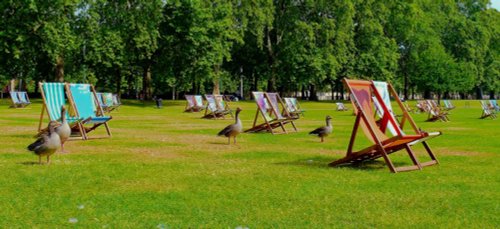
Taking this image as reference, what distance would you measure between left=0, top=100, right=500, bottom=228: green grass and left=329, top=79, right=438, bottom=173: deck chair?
0.68 feet

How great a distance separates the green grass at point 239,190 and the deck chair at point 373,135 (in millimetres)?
208

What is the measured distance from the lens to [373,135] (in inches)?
357

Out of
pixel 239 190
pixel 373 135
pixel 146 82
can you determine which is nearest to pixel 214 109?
pixel 373 135

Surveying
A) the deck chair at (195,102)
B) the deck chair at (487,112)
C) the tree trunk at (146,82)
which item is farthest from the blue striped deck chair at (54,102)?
the tree trunk at (146,82)

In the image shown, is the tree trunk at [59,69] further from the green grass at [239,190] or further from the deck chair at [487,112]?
the green grass at [239,190]

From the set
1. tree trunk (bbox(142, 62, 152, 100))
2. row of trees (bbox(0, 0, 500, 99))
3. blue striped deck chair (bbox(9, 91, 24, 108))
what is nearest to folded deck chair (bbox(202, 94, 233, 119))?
row of trees (bbox(0, 0, 500, 99))

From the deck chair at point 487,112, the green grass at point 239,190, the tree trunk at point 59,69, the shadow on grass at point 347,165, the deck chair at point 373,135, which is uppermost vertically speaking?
the tree trunk at point 59,69

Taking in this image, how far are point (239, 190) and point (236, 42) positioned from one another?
2034 inches

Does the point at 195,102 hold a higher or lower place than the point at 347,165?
lower

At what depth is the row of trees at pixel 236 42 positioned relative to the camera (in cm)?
4325

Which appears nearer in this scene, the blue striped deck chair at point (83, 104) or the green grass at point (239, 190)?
the green grass at point (239, 190)

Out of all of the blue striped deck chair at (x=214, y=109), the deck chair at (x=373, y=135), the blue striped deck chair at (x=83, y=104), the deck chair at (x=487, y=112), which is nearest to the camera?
the deck chair at (x=373, y=135)

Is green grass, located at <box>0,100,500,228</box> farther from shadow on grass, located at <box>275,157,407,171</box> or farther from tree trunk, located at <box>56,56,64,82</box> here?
tree trunk, located at <box>56,56,64,82</box>

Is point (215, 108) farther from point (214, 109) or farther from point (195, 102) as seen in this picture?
point (195, 102)
